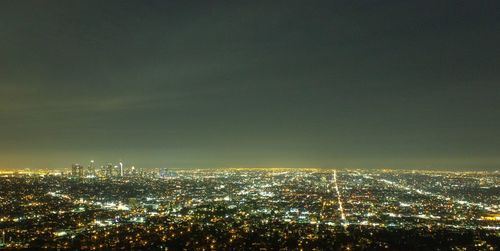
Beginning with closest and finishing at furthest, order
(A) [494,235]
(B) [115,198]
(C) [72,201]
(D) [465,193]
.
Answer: (A) [494,235]
(C) [72,201]
(B) [115,198]
(D) [465,193]

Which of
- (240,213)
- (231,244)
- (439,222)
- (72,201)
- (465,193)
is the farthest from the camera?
(465,193)

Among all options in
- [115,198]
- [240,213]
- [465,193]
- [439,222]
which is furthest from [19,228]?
[465,193]

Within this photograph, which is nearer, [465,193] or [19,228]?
[19,228]

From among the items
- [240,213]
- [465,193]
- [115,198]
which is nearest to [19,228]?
[240,213]

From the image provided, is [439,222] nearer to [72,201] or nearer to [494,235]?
[494,235]

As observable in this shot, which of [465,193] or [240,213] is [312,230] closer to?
[240,213]

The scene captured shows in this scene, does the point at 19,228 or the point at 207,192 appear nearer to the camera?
the point at 19,228
